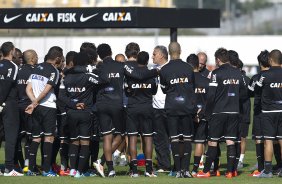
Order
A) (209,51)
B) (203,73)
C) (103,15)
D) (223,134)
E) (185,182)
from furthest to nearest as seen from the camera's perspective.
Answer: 1. (209,51)
2. (103,15)
3. (203,73)
4. (223,134)
5. (185,182)

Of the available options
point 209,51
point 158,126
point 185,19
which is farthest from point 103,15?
point 209,51

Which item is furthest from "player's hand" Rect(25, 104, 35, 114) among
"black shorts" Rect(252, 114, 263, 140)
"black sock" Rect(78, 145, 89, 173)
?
"black shorts" Rect(252, 114, 263, 140)

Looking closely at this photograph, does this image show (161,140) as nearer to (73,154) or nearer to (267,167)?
(73,154)

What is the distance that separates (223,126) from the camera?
16.2 m

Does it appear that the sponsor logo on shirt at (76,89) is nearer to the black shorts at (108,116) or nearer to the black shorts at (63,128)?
the black shorts at (108,116)

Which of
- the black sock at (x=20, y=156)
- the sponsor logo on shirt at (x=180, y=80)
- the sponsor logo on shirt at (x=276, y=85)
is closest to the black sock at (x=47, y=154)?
the black sock at (x=20, y=156)

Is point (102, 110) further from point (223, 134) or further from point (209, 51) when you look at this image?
point (209, 51)

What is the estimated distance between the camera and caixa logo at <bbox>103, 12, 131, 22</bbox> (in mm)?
21812

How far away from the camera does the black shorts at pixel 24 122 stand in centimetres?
1661

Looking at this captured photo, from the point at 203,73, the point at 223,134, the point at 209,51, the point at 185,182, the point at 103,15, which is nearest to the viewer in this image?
the point at 185,182

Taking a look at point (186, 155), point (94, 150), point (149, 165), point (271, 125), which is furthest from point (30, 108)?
point (271, 125)

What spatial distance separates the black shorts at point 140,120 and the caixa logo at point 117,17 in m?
5.81

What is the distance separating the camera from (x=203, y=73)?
17.6m

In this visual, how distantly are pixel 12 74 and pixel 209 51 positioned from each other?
4073 centimetres
